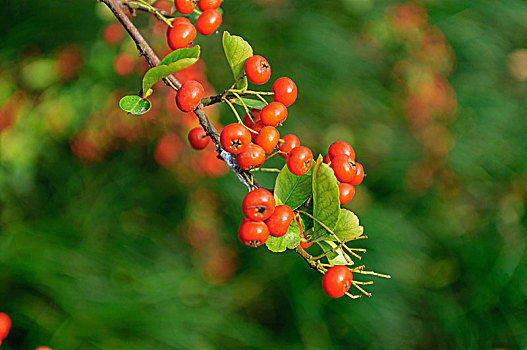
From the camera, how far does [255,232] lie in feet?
1.22

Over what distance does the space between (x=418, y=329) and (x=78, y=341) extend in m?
1.04

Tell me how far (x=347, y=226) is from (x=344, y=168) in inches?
2.2

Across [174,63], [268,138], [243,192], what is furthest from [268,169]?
[243,192]

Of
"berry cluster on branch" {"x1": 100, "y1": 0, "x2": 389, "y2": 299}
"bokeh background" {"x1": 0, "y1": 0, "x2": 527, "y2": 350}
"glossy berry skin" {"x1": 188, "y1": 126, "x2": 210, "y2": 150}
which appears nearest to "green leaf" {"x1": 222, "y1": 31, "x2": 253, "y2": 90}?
"berry cluster on branch" {"x1": 100, "y1": 0, "x2": 389, "y2": 299}

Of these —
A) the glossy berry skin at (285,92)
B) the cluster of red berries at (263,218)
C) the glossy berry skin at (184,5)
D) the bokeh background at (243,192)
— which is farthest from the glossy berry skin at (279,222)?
the bokeh background at (243,192)

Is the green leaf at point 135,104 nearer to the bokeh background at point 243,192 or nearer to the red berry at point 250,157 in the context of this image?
the red berry at point 250,157

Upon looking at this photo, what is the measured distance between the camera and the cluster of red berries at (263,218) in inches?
14.4

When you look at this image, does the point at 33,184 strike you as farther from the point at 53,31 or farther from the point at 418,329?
the point at 418,329

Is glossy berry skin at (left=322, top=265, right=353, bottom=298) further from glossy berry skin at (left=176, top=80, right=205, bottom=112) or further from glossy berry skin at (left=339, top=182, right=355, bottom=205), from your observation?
glossy berry skin at (left=176, top=80, right=205, bottom=112)

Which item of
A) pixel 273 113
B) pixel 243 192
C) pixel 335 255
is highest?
pixel 273 113

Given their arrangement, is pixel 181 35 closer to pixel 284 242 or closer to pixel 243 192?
pixel 284 242

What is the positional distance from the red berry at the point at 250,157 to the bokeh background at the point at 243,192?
99 centimetres

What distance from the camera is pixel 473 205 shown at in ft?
6.10

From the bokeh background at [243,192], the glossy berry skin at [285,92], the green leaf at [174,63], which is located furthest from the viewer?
the bokeh background at [243,192]
